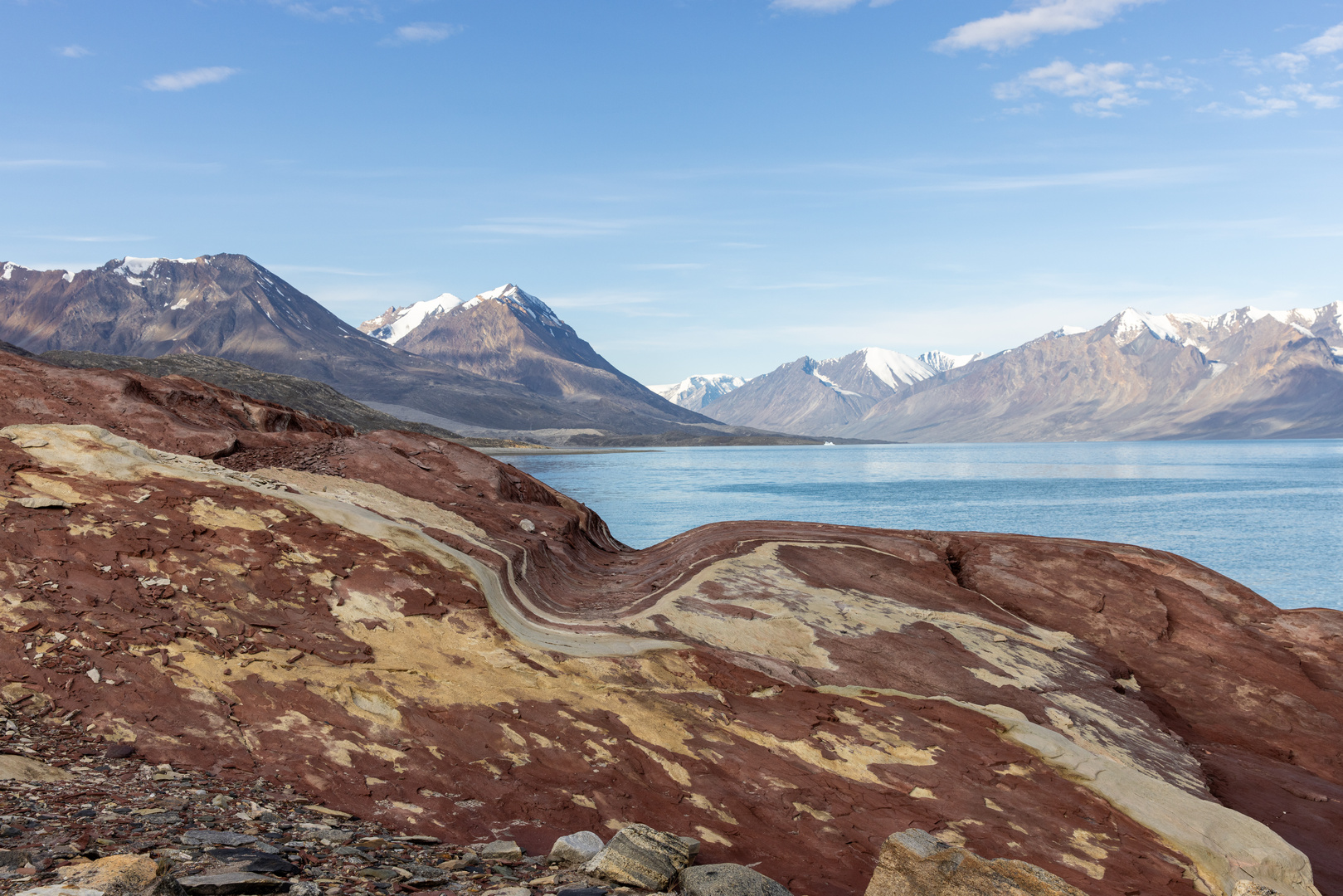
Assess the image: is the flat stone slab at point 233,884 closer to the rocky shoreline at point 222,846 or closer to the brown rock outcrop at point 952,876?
the rocky shoreline at point 222,846

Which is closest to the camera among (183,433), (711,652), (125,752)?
(125,752)

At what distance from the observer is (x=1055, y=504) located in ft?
282

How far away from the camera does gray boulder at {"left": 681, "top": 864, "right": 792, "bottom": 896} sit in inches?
257

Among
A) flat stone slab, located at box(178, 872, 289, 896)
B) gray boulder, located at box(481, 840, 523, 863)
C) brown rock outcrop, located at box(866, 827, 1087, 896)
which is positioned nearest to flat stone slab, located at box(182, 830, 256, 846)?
flat stone slab, located at box(178, 872, 289, 896)

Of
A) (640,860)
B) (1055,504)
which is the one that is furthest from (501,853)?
(1055,504)

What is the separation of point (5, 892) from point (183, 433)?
9455 mm

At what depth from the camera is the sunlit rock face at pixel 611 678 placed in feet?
27.8

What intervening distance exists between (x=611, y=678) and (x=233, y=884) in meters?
5.05

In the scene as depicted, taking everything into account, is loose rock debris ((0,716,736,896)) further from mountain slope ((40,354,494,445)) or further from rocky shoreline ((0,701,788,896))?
mountain slope ((40,354,494,445))

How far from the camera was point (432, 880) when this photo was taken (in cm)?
650

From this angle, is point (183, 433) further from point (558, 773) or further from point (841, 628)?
point (841, 628)

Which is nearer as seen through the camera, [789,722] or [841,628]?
[789,722]

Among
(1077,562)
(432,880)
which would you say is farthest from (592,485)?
(432,880)

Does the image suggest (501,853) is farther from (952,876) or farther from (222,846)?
(952,876)
